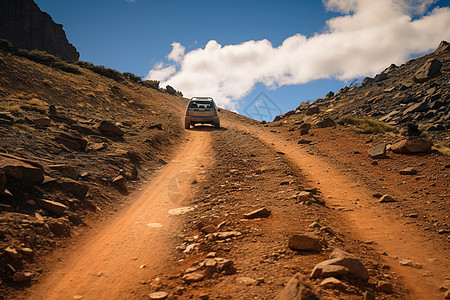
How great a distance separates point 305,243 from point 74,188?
4.88 metres

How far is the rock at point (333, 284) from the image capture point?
110 inches

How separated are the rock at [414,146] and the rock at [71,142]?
1104 cm

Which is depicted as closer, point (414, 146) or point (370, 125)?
point (414, 146)

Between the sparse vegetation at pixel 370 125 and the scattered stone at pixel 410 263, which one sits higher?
the sparse vegetation at pixel 370 125

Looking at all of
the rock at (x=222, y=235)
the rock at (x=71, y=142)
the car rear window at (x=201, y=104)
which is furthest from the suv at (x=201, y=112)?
the rock at (x=222, y=235)

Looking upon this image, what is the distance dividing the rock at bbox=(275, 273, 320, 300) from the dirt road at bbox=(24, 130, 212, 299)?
192 cm

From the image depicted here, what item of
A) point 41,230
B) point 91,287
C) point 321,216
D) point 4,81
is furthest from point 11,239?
point 4,81

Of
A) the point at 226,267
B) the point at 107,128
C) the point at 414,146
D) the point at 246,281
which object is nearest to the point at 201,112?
the point at 107,128

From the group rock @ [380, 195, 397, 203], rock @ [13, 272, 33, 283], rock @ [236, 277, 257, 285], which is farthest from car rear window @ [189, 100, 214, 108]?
rock @ [236, 277, 257, 285]

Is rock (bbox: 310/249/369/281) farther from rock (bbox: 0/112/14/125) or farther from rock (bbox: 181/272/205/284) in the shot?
rock (bbox: 0/112/14/125)

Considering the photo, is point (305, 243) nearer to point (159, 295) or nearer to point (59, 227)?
point (159, 295)

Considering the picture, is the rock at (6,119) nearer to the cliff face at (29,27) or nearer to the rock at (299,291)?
the rock at (299,291)

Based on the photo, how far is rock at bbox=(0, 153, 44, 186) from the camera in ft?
15.9

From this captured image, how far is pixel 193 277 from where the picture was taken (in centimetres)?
335
